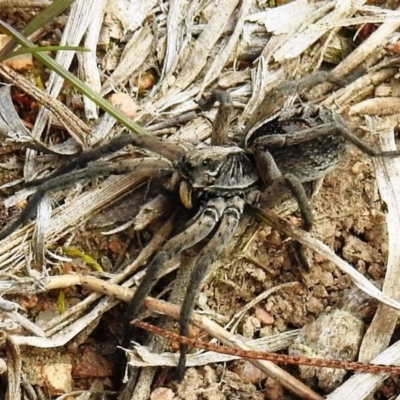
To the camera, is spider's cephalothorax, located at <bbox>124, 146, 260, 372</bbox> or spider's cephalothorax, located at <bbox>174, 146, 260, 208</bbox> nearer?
spider's cephalothorax, located at <bbox>124, 146, 260, 372</bbox>

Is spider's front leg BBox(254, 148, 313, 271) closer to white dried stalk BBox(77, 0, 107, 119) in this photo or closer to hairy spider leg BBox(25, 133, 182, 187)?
hairy spider leg BBox(25, 133, 182, 187)

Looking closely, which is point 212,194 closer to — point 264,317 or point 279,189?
point 279,189

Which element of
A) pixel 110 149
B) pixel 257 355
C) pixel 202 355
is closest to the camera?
pixel 257 355

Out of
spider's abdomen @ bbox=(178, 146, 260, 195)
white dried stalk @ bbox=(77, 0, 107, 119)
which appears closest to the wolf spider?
spider's abdomen @ bbox=(178, 146, 260, 195)

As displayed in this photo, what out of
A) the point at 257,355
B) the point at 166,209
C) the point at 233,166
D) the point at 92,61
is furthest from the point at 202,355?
the point at 92,61

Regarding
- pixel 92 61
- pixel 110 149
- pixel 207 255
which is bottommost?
pixel 207 255

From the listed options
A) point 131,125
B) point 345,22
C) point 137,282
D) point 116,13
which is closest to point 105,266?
point 137,282

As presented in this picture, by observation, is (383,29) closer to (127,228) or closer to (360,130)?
(360,130)

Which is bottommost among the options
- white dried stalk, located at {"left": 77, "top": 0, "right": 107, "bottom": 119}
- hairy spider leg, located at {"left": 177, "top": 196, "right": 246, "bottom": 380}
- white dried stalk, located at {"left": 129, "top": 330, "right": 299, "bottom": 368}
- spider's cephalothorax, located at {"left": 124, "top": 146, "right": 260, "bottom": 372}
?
white dried stalk, located at {"left": 129, "top": 330, "right": 299, "bottom": 368}

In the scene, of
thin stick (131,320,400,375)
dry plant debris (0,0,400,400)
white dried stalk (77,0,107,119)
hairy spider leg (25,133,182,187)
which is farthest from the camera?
white dried stalk (77,0,107,119)
